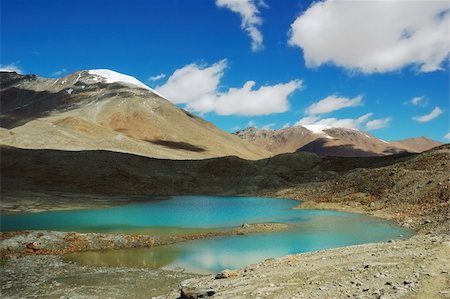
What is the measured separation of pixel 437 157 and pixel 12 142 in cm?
10700

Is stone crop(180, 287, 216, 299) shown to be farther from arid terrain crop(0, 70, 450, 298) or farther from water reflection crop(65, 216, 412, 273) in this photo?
water reflection crop(65, 216, 412, 273)

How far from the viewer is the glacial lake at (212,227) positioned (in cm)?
3033

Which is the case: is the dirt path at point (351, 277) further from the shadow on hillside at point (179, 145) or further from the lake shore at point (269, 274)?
the shadow on hillside at point (179, 145)

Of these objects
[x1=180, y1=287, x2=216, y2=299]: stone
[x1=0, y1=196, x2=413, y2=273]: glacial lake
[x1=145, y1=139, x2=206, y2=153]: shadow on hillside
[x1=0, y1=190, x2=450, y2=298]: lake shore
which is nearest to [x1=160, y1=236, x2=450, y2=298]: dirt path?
[x1=0, y1=190, x2=450, y2=298]: lake shore

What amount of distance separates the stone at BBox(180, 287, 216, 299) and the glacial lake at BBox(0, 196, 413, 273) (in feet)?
24.9

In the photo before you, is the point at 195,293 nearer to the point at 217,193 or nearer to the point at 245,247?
the point at 245,247

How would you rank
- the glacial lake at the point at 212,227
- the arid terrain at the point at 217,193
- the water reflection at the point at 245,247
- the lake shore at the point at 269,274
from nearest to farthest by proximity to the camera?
the lake shore at the point at 269,274, the arid terrain at the point at 217,193, the water reflection at the point at 245,247, the glacial lake at the point at 212,227

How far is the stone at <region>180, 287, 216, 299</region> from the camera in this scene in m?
17.8

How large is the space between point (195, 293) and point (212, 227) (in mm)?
27758

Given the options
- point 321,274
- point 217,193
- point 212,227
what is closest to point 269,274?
point 321,274

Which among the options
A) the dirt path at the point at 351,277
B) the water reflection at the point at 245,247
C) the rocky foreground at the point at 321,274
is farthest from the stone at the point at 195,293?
the water reflection at the point at 245,247

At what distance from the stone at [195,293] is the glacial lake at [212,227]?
24.9 ft

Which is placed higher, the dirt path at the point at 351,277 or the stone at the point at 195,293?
the dirt path at the point at 351,277

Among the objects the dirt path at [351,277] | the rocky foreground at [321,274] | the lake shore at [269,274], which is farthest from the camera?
the rocky foreground at [321,274]
